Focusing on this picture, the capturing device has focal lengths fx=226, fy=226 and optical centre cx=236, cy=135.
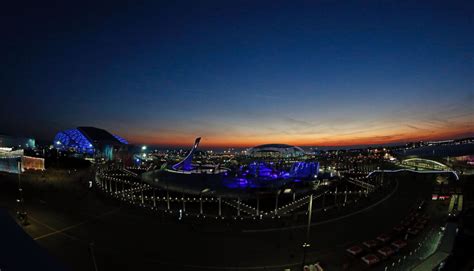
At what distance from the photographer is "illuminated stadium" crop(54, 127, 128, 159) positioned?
81.5 metres

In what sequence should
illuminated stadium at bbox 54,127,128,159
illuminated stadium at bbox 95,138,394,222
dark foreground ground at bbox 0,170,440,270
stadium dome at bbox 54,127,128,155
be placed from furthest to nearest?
stadium dome at bbox 54,127,128,155, illuminated stadium at bbox 54,127,128,159, illuminated stadium at bbox 95,138,394,222, dark foreground ground at bbox 0,170,440,270

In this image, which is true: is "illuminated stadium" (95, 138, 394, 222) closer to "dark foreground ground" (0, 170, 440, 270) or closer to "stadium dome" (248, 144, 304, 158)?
"dark foreground ground" (0, 170, 440, 270)

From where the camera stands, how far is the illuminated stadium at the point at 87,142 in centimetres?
8150

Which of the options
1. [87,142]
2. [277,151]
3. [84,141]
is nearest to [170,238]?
[87,142]

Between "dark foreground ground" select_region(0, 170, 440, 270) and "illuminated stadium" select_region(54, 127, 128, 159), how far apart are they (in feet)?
205

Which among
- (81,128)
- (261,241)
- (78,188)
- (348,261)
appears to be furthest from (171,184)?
(81,128)

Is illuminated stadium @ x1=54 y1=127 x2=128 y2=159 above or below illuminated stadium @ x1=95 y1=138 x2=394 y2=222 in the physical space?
above

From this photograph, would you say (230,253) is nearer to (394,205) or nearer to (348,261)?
(348,261)

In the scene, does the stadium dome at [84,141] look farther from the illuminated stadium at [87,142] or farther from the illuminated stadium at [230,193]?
the illuminated stadium at [230,193]

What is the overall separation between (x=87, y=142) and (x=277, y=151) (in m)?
96.3

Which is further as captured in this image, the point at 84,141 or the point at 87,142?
the point at 84,141

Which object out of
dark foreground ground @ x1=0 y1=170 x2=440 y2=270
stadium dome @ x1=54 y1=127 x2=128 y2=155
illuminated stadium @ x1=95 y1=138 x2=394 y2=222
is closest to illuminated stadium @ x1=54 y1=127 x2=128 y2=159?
stadium dome @ x1=54 y1=127 x2=128 y2=155

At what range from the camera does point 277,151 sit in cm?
13675

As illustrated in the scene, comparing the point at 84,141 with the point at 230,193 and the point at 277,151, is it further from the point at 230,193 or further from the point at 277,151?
the point at 277,151
